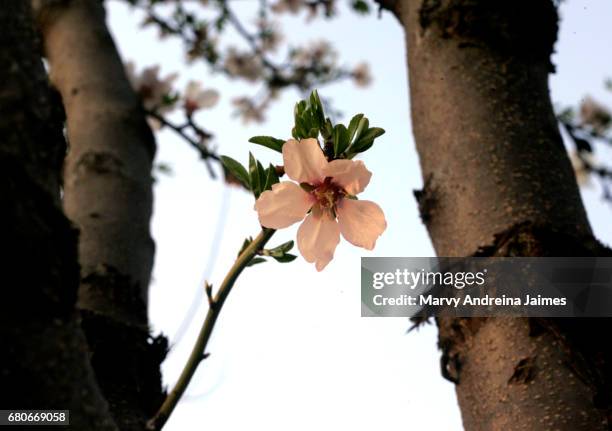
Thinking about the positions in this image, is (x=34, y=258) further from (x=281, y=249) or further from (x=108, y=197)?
(x=108, y=197)

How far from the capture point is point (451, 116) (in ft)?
3.21

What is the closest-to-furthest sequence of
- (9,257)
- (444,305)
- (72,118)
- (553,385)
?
(9,257) → (553,385) → (444,305) → (72,118)

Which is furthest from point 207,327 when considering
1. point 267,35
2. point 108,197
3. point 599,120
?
point 267,35

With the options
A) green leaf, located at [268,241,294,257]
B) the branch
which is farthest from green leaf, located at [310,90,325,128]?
the branch

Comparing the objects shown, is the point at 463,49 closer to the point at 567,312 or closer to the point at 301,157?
the point at 567,312

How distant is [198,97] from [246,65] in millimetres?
1950

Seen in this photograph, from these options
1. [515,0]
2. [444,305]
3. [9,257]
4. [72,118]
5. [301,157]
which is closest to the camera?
[9,257]

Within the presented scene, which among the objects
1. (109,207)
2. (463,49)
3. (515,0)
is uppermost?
(515,0)

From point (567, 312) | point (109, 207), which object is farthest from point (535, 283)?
point (109, 207)

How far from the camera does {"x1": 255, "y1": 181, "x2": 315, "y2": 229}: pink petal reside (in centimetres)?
50

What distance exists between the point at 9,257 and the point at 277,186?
0.69 ft

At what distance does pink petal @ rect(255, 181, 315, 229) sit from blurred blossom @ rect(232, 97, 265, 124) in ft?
10.7

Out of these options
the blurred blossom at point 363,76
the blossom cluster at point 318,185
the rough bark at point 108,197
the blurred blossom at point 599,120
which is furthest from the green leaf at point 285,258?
the blurred blossom at point 363,76

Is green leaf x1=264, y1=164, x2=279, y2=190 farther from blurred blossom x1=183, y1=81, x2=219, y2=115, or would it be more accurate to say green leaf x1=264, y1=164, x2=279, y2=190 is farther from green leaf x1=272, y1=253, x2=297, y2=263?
blurred blossom x1=183, y1=81, x2=219, y2=115
